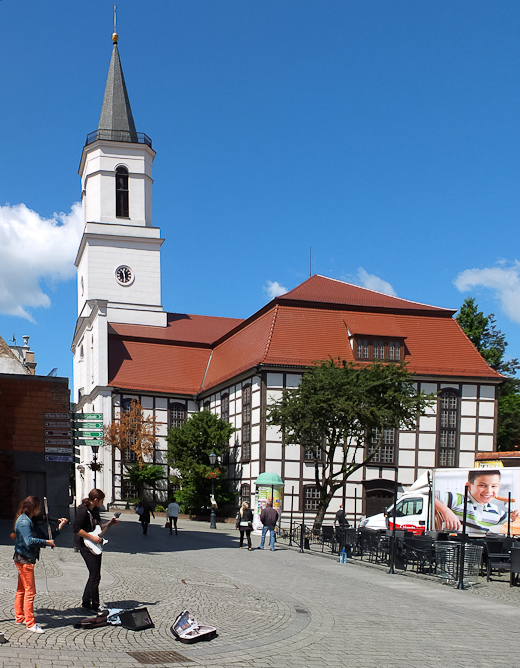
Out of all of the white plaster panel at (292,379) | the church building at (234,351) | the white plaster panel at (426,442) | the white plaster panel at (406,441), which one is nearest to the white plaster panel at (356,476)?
the church building at (234,351)

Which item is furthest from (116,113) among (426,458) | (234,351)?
(426,458)

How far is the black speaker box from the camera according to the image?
30.2 feet

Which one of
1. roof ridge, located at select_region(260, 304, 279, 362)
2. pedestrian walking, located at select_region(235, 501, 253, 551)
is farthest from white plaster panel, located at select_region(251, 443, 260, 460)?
pedestrian walking, located at select_region(235, 501, 253, 551)

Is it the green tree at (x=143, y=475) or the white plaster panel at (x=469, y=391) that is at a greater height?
the white plaster panel at (x=469, y=391)

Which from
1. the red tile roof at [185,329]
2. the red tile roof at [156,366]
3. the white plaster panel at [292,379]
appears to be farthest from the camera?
the red tile roof at [185,329]

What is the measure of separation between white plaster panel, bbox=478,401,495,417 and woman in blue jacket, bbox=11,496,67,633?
33.8m

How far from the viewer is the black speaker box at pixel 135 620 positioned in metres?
9.20

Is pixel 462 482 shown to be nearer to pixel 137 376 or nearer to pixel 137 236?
pixel 137 376

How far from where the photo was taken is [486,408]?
131 feet

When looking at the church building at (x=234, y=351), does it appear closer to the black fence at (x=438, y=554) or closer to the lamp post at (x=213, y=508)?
the lamp post at (x=213, y=508)

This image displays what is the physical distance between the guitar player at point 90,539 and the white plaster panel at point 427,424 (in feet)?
101

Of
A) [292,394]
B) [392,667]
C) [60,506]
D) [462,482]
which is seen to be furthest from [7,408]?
[392,667]

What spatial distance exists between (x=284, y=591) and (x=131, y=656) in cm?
635

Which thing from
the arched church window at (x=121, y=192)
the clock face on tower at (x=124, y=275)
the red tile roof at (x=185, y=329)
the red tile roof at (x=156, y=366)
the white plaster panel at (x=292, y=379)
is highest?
the arched church window at (x=121, y=192)
